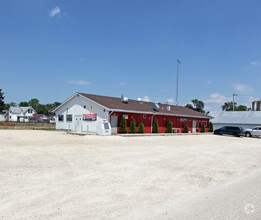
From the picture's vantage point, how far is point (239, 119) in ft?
155

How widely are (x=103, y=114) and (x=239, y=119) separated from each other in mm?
31919

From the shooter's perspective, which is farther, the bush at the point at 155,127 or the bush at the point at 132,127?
the bush at the point at 155,127

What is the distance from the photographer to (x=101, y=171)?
782 cm

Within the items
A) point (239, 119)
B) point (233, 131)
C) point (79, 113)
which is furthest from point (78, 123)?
point (239, 119)

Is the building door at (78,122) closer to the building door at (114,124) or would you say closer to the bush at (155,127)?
the building door at (114,124)

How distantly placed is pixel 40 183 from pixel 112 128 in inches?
807

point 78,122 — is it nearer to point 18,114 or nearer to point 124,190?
point 124,190

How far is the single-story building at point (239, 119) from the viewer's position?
45031 mm

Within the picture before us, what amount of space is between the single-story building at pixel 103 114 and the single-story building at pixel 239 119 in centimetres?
1550

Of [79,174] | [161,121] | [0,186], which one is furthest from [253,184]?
[161,121]

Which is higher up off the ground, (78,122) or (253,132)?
(78,122)

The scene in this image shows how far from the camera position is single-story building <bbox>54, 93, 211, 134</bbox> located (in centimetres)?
2697

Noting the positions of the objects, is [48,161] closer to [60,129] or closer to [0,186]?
[0,186]

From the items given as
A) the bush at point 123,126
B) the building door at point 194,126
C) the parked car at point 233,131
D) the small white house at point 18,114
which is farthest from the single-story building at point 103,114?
the small white house at point 18,114
